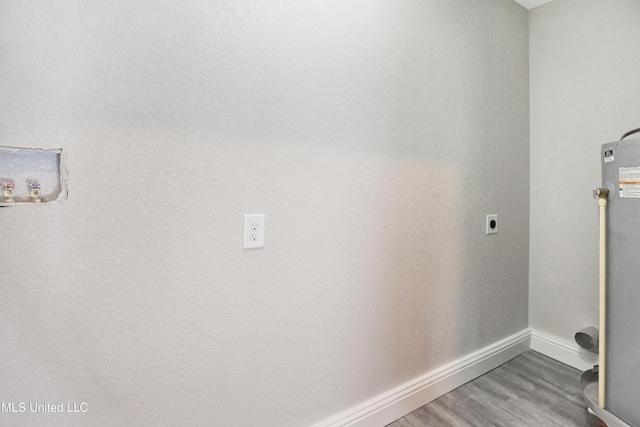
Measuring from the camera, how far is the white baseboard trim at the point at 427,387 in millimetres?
1412

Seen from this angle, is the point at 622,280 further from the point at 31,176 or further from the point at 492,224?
the point at 31,176

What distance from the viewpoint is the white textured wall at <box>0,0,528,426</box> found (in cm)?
85

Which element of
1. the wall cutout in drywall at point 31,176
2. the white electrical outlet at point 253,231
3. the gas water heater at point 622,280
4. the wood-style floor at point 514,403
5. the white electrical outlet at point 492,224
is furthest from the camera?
the white electrical outlet at point 492,224

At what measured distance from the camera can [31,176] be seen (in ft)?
2.70

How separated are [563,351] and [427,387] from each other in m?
1.08

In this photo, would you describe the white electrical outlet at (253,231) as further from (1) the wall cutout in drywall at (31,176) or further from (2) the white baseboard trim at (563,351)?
(2) the white baseboard trim at (563,351)

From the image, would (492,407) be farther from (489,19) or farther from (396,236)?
(489,19)

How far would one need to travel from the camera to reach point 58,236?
33.5 inches

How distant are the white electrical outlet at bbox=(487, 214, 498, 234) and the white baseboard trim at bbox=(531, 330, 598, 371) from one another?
876mm

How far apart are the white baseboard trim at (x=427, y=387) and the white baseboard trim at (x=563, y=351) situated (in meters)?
→ 0.09

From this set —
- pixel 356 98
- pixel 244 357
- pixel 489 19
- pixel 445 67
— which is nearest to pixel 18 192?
pixel 244 357

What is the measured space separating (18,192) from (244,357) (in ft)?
2.73

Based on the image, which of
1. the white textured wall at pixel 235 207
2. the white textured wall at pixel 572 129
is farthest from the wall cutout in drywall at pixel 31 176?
the white textured wall at pixel 572 129

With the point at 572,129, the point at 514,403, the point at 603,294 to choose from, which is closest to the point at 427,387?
the point at 514,403
